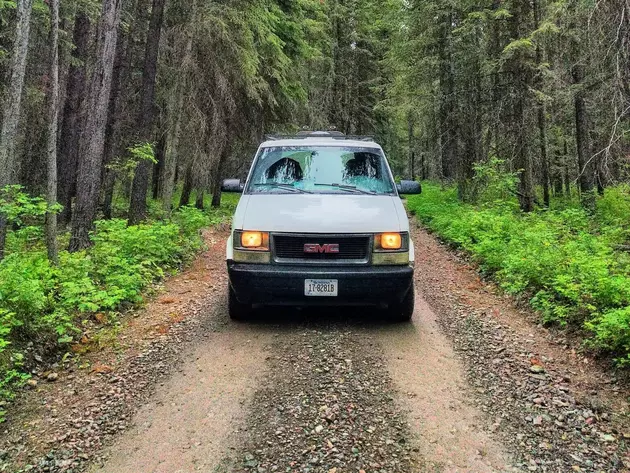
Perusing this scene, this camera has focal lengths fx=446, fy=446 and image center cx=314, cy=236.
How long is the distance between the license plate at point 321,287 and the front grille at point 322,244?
26 cm

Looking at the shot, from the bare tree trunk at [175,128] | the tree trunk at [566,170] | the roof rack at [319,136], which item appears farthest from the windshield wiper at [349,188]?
the tree trunk at [566,170]

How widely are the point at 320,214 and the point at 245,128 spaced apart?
12443 millimetres

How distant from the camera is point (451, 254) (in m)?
10.6

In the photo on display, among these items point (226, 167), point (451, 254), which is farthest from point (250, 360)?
point (226, 167)

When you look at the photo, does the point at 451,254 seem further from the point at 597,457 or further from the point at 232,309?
the point at 597,457

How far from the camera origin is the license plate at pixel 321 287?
4.89 m

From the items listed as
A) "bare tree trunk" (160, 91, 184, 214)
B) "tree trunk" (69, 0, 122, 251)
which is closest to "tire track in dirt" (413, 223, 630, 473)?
"tree trunk" (69, 0, 122, 251)

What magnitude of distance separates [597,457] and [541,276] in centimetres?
387

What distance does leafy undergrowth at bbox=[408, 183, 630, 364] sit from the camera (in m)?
4.75

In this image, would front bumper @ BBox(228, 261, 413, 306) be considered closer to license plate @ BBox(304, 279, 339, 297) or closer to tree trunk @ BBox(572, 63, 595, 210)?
license plate @ BBox(304, 279, 339, 297)

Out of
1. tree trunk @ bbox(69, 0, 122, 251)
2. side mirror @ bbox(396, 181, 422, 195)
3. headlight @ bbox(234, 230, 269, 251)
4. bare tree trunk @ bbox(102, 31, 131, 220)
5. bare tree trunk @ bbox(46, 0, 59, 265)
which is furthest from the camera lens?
bare tree trunk @ bbox(102, 31, 131, 220)

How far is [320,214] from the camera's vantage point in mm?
5086

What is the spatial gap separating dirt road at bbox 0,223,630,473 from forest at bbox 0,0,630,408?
31.2 inches

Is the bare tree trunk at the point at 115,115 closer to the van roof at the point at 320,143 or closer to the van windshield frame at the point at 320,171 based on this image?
the van roof at the point at 320,143
